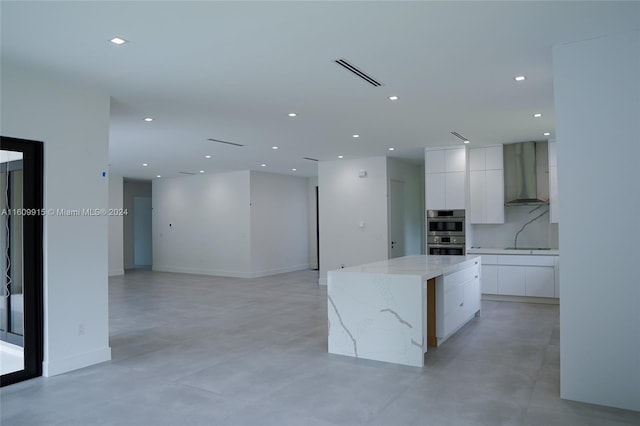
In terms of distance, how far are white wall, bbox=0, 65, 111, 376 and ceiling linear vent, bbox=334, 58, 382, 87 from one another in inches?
104

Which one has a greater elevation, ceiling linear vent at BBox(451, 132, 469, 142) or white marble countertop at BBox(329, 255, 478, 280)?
ceiling linear vent at BBox(451, 132, 469, 142)

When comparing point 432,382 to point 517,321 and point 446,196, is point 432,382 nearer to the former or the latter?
point 517,321

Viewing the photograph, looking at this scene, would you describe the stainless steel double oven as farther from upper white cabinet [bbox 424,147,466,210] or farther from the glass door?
the glass door

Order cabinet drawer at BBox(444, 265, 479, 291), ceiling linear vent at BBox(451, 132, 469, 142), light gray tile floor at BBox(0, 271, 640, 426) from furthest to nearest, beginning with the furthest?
ceiling linear vent at BBox(451, 132, 469, 142) → cabinet drawer at BBox(444, 265, 479, 291) → light gray tile floor at BBox(0, 271, 640, 426)

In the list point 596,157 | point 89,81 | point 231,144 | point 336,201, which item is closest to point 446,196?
point 336,201

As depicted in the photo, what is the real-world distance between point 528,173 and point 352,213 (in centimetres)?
368

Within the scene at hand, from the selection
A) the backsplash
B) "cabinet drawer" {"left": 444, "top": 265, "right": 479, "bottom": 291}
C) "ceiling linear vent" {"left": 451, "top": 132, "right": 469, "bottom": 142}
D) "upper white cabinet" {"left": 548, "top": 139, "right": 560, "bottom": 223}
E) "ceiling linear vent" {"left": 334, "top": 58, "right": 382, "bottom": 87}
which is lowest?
"cabinet drawer" {"left": 444, "top": 265, "right": 479, "bottom": 291}

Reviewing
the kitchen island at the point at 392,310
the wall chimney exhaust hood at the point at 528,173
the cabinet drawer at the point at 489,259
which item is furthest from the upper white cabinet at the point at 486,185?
the kitchen island at the point at 392,310

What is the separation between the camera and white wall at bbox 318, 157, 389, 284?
9758mm

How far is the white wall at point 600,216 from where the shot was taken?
3391 millimetres

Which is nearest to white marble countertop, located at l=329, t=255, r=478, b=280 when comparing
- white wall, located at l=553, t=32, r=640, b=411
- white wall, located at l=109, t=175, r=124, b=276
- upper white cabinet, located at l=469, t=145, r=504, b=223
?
white wall, located at l=553, t=32, r=640, b=411

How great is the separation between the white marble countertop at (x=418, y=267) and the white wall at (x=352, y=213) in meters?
3.56

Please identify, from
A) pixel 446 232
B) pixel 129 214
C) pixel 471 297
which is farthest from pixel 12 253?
pixel 129 214

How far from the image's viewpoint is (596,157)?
351cm
